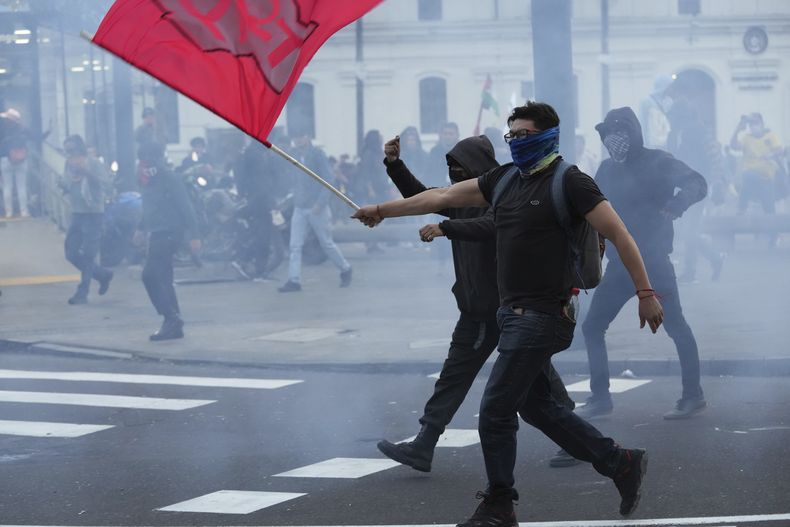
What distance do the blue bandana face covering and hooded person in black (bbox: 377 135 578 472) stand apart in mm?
657

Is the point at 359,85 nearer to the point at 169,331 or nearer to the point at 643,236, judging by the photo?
the point at 169,331

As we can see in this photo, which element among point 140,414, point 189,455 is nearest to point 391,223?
point 140,414

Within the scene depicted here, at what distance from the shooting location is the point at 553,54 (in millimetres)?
10188

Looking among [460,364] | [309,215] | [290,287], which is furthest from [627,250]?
[309,215]

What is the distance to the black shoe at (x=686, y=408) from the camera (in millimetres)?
7664

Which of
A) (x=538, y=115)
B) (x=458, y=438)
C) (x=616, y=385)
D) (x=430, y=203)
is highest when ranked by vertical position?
(x=538, y=115)

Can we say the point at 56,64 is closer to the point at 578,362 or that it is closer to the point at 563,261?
the point at 578,362

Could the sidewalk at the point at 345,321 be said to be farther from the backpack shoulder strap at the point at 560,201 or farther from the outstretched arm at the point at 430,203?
the backpack shoulder strap at the point at 560,201

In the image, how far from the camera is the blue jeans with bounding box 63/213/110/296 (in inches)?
572

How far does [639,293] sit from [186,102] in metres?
23.3

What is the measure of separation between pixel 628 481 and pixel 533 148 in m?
1.25

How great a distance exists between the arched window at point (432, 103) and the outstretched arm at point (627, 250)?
1487cm

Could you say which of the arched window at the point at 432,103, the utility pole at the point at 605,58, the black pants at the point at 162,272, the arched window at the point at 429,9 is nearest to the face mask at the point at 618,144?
the black pants at the point at 162,272

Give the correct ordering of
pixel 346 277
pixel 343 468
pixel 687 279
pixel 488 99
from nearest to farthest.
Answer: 1. pixel 343 468
2. pixel 687 279
3. pixel 346 277
4. pixel 488 99
